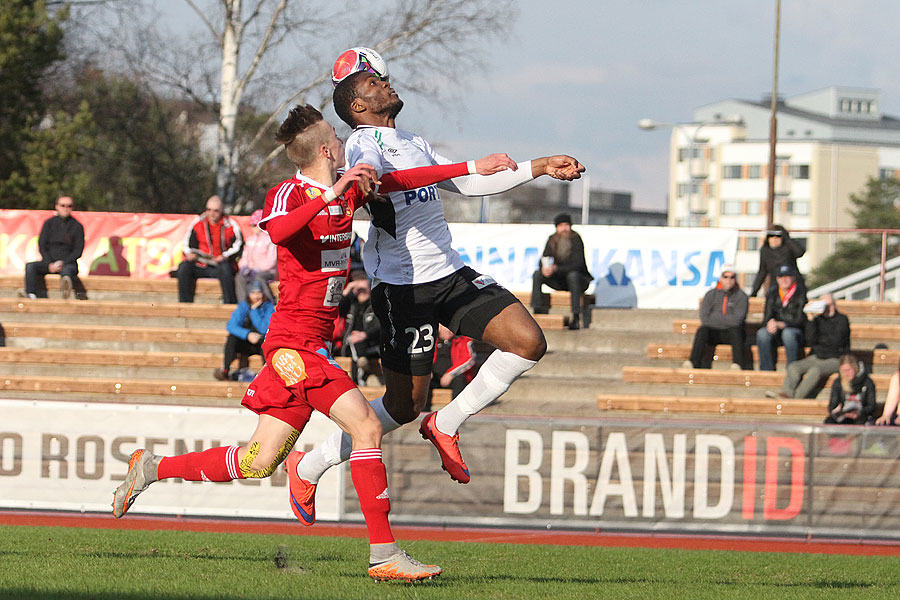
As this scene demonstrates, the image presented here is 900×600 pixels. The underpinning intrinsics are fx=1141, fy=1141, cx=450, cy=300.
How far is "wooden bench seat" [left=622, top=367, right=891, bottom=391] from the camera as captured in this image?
1505 cm

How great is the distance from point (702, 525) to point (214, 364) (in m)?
7.32

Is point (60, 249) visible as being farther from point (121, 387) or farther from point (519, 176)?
point (519, 176)

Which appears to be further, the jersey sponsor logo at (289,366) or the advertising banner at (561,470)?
the advertising banner at (561,470)

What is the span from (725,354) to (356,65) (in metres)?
10.7

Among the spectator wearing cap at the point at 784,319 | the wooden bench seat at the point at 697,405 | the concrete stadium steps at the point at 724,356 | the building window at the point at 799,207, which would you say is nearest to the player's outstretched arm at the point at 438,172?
the wooden bench seat at the point at 697,405

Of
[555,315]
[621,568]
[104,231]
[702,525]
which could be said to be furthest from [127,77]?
[621,568]

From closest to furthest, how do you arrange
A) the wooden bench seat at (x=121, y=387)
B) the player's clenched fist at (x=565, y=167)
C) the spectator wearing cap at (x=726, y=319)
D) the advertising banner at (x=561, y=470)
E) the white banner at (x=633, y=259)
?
the player's clenched fist at (x=565, y=167) < the advertising banner at (x=561, y=470) < the wooden bench seat at (x=121, y=387) < the spectator wearing cap at (x=726, y=319) < the white banner at (x=633, y=259)

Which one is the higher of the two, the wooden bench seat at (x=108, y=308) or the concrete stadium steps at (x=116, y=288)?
the concrete stadium steps at (x=116, y=288)

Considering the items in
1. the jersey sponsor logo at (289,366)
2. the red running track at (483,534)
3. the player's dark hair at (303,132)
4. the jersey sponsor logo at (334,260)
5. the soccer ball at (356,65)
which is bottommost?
the red running track at (483,534)

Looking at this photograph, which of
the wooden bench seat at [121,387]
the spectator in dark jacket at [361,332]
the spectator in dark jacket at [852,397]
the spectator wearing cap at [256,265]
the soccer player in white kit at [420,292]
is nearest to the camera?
the soccer player in white kit at [420,292]

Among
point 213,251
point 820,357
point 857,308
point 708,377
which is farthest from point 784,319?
point 213,251

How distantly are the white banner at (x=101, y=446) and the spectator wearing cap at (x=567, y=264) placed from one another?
6.09 metres

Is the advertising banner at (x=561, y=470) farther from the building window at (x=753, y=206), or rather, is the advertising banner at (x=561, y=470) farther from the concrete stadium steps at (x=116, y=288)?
the building window at (x=753, y=206)

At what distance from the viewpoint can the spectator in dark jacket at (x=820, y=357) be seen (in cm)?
1463
